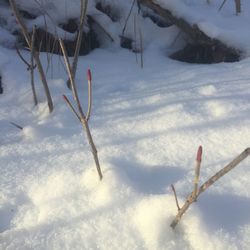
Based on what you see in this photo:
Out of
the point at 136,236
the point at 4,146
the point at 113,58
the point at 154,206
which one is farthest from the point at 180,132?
the point at 113,58

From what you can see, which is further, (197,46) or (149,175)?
(197,46)

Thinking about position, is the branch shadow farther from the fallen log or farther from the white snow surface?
the fallen log

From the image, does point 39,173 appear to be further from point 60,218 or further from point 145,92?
point 145,92

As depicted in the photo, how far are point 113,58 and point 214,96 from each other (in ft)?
2.95

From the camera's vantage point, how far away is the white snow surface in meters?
1.15

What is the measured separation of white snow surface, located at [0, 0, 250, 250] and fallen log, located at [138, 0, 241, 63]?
0.25 meters

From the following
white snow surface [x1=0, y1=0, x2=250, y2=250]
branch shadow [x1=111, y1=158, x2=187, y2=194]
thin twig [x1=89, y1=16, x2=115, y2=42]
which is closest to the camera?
white snow surface [x1=0, y1=0, x2=250, y2=250]

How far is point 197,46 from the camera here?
8.54ft

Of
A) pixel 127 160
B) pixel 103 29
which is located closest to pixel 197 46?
pixel 103 29

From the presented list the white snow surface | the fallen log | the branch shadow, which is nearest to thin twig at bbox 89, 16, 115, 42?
the fallen log

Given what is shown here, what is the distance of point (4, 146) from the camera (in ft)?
5.31

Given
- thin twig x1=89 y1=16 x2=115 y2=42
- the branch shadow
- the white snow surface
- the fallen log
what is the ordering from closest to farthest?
1. the white snow surface
2. the branch shadow
3. the fallen log
4. thin twig x1=89 y1=16 x2=115 y2=42

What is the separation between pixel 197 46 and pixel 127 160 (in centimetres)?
140

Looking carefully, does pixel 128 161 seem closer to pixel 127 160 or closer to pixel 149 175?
pixel 127 160
